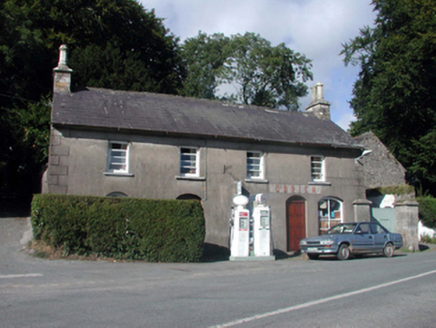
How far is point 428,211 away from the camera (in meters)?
26.2

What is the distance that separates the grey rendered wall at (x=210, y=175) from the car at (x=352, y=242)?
3382 millimetres

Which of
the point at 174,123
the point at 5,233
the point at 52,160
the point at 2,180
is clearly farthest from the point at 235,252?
the point at 2,180

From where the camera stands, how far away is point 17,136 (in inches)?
966

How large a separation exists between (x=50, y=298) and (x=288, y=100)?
39.0 meters

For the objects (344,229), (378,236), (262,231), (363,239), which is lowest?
(363,239)

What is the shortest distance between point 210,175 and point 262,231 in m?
4.10

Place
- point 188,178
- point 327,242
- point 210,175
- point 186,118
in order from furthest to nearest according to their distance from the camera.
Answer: point 186,118 < point 210,175 < point 188,178 < point 327,242

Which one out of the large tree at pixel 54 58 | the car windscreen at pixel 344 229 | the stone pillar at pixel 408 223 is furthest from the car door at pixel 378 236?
the large tree at pixel 54 58

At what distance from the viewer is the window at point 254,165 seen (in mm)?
21125

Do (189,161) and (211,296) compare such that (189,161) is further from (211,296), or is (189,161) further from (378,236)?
(211,296)

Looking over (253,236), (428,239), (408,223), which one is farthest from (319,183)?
(428,239)

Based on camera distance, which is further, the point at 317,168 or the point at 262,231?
the point at 317,168

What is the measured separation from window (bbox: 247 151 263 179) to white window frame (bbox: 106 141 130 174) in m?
5.97

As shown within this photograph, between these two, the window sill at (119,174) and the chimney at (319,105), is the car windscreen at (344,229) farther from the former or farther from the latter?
the chimney at (319,105)
